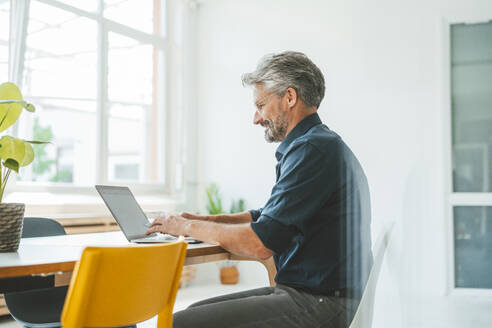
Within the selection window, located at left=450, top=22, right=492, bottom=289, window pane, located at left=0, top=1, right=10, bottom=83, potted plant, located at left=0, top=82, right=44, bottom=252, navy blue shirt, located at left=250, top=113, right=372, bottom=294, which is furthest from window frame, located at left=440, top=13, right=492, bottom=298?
potted plant, located at left=0, top=82, right=44, bottom=252

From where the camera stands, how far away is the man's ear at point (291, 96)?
5.72 ft

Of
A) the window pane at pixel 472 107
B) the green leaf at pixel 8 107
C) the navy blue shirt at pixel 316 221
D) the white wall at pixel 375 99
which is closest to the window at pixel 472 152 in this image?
the window pane at pixel 472 107

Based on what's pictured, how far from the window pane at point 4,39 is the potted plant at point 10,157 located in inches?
92.9

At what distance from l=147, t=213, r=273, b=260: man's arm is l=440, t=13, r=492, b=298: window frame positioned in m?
3.18

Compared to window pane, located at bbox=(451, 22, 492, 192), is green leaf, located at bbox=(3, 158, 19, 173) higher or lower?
lower

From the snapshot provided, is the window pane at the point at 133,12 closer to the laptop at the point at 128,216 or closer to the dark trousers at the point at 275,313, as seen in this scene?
the laptop at the point at 128,216

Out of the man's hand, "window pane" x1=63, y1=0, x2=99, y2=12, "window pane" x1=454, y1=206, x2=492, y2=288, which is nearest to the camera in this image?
the man's hand

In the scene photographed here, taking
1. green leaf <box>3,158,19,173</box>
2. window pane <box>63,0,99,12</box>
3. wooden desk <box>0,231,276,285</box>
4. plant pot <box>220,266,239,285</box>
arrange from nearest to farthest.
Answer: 1. wooden desk <box>0,231,276,285</box>
2. green leaf <box>3,158,19,173</box>
3. window pane <box>63,0,99,12</box>
4. plant pot <box>220,266,239,285</box>

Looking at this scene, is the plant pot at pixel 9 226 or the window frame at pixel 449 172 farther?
the window frame at pixel 449 172

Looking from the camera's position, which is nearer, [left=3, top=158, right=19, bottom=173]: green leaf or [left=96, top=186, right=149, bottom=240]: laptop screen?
[left=3, top=158, right=19, bottom=173]: green leaf

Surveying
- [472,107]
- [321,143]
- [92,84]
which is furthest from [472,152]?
[92,84]

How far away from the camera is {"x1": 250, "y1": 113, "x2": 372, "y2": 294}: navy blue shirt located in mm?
1464

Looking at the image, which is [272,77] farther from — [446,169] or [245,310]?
[446,169]

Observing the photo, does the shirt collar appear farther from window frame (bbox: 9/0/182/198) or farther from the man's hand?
window frame (bbox: 9/0/182/198)
